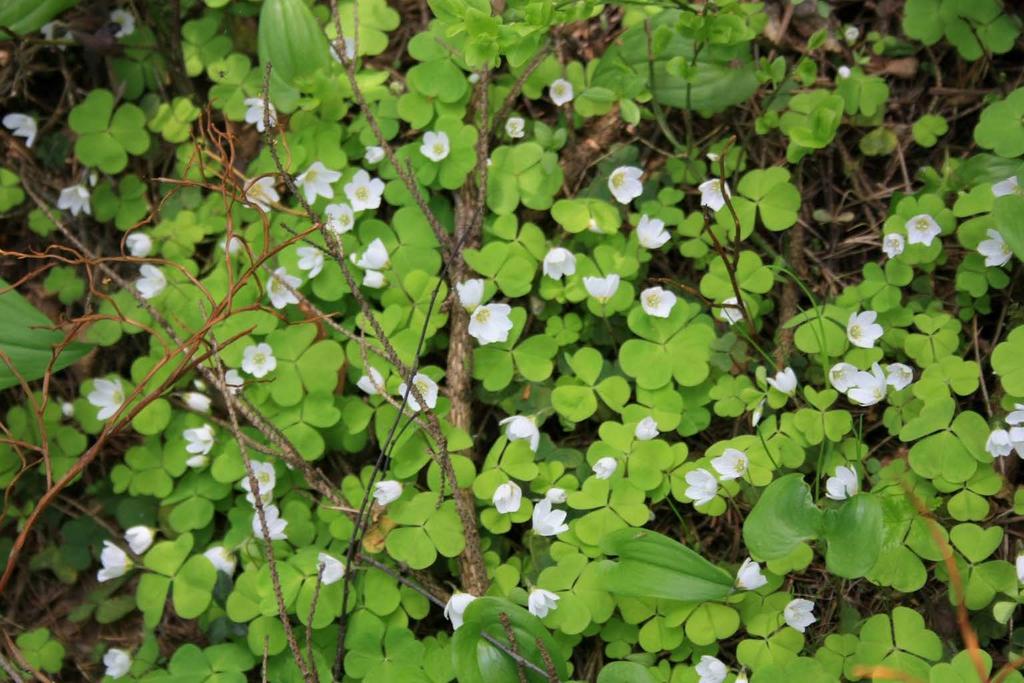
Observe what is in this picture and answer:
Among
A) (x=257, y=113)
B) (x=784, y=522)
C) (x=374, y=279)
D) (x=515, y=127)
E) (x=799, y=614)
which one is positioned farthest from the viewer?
(x=257, y=113)

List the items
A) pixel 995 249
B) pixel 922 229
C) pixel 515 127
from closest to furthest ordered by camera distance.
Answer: pixel 995 249 < pixel 922 229 < pixel 515 127

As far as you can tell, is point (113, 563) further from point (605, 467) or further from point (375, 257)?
point (605, 467)

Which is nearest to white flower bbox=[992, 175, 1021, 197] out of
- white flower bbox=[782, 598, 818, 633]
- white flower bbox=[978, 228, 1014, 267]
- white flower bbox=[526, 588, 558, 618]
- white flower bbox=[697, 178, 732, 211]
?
white flower bbox=[978, 228, 1014, 267]

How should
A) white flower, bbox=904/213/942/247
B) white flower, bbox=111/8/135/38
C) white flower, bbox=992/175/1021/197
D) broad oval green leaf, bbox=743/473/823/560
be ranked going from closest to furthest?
broad oval green leaf, bbox=743/473/823/560, white flower, bbox=992/175/1021/197, white flower, bbox=904/213/942/247, white flower, bbox=111/8/135/38

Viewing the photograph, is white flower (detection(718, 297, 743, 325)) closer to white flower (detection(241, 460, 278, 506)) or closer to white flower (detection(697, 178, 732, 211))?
white flower (detection(697, 178, 732, 211))

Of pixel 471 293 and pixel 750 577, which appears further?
pixel 471 293

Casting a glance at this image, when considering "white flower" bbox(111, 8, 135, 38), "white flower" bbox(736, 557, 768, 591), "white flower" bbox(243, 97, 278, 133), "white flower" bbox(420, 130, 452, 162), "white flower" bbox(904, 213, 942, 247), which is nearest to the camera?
"white flower" bbox(736, 557, 768, 591)

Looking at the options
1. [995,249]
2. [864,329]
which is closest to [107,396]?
[864,329]

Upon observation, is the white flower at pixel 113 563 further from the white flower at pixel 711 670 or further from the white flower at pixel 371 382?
the white flower at pixel 711 670
